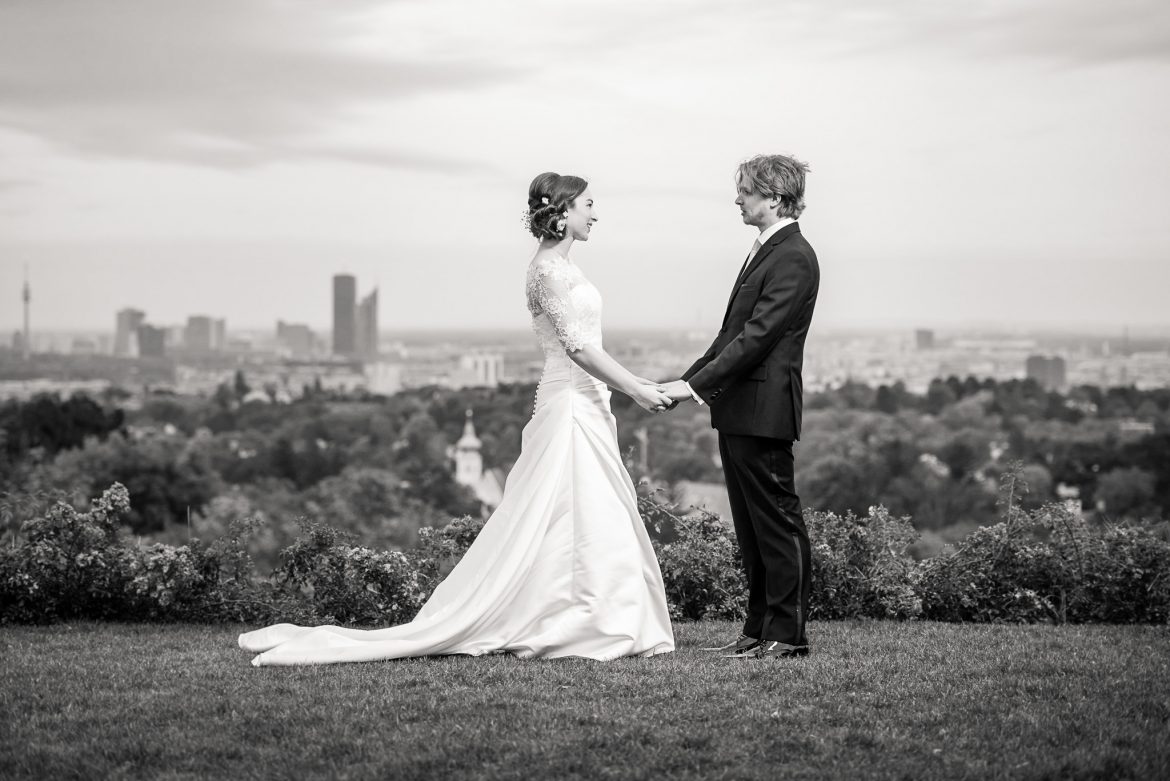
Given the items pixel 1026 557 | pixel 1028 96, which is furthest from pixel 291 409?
pixel 1026 557

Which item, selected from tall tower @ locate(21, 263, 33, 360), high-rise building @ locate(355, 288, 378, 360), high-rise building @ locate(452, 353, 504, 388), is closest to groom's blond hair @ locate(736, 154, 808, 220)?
high-rise building @ locate(452, 353, 504, 388)

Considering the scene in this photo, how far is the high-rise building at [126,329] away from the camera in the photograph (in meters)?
66.7

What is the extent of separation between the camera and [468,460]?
49.1 m

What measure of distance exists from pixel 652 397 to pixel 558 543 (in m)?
0.89

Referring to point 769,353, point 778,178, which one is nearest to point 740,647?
point 769,353

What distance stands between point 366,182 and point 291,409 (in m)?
20.2

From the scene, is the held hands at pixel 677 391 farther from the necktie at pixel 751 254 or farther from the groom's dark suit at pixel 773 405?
the necktie at pixel 751 254

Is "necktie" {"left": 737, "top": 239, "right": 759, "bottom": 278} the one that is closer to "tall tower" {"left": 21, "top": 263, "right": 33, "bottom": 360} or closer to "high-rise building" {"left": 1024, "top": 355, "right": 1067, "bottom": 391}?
"high-rise building" {"left": 1024, "top": 355, "right": 1067, "bottom": 391}

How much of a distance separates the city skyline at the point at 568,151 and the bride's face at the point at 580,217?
31937 mm

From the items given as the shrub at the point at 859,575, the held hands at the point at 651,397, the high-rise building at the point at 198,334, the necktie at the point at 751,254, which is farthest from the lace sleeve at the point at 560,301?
the high-rise building at the point at 198,334

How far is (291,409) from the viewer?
60.2 metres

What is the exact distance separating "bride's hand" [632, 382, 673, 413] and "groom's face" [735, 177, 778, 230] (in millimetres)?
975

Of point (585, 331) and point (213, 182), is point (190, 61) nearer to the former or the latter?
point (213, 182)

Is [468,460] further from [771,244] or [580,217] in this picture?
[771,244]
